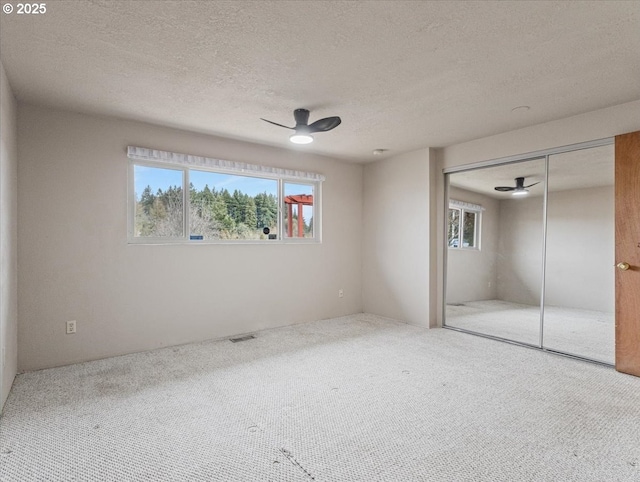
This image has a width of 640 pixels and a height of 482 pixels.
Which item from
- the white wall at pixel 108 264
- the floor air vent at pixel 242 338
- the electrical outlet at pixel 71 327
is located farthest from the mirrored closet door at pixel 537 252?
the electrical outlet at pixel 71 327

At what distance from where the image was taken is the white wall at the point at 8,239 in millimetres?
2301

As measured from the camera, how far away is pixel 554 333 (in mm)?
3568

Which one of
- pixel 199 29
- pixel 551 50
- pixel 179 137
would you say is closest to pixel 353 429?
pixel 199 29

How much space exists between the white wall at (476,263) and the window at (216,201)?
74.7 inches

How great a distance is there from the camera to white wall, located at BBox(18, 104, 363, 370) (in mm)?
3008

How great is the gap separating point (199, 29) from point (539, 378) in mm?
3556

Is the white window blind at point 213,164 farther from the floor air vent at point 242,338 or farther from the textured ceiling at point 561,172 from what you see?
the textured ceiling at point 561,172

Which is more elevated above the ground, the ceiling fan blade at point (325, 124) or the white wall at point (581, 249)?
the ceiling fan blade at point (325, 124)

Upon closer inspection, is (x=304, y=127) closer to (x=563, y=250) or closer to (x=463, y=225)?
(x=463, y=225)

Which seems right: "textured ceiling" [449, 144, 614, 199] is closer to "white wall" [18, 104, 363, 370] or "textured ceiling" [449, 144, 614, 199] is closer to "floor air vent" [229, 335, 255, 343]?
"white wall" [18, 104, 363, 370]

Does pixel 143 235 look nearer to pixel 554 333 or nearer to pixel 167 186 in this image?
pixel 167 186

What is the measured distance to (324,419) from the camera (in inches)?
86.3

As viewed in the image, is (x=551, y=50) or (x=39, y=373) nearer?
(x=551, y=50)

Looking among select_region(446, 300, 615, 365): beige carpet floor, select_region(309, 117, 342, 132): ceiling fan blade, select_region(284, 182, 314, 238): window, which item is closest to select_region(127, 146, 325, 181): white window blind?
select_region(284, 182, 314, 238): window
